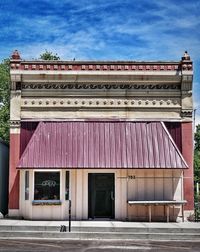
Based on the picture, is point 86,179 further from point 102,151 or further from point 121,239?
point 121,239

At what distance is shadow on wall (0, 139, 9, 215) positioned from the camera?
78.0ft

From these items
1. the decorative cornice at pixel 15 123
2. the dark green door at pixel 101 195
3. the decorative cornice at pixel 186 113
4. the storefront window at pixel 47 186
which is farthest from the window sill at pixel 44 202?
the decorative cornice at pixel 186 113

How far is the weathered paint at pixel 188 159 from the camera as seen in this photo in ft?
72.6

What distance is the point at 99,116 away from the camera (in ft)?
74.9

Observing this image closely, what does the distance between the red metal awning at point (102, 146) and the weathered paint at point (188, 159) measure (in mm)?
828

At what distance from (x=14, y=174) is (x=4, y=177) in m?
2.28

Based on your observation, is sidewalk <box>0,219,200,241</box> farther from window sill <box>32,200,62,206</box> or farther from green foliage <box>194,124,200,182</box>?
green foliage <box>194,124,200,182</box>

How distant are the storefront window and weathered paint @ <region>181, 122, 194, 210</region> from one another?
592cm

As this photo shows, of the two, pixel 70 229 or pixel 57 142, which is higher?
pixel 57 142

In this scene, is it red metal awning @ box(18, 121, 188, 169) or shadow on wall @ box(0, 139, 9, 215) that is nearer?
red metal awning @ box(18, 121, 188, 169)

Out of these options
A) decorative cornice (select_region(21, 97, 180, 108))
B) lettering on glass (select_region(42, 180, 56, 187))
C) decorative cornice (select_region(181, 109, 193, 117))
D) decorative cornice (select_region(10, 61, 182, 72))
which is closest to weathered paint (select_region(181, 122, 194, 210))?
decorative cornice (select_region(181, 109, 193, 117))

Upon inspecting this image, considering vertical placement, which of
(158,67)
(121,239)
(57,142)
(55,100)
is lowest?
(121,239)

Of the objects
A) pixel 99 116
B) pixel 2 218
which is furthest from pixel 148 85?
pixel 2 218

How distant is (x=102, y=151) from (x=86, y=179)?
148 centimetres
